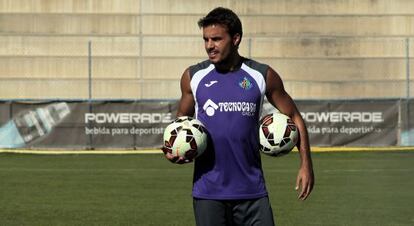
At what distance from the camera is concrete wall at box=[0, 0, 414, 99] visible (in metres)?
34.7

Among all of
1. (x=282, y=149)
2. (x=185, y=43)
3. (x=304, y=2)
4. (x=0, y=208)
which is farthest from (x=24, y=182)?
(x=304, y=2)

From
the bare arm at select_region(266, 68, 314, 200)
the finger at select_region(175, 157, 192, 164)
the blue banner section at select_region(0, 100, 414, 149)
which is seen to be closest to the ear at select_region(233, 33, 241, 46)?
the bare arm at select_region(266, 68, 314, 200)

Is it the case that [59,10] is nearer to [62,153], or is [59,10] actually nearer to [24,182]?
[62,153]

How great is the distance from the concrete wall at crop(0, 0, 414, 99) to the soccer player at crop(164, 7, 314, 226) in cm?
2825

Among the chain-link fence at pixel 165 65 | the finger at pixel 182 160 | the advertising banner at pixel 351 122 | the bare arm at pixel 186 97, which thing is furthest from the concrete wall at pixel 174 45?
the finger at pixel 182 160

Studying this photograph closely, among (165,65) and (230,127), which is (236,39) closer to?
(230,127)

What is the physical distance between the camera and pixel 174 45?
34562 mm

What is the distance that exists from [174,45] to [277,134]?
28544 mm

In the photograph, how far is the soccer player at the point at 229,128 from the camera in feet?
19.6

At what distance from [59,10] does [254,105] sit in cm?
3127

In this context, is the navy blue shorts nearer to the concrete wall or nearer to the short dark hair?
→ the short dark hair

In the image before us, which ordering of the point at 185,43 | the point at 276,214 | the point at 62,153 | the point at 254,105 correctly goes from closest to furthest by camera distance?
the point at 254,105, the point at 276,214, the point at 62,153, the point at 185,43

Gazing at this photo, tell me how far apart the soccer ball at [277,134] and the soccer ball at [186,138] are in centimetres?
Answer: 44

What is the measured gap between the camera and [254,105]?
6043mm
